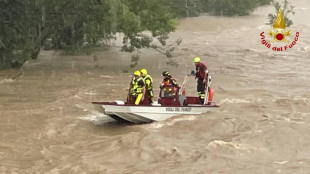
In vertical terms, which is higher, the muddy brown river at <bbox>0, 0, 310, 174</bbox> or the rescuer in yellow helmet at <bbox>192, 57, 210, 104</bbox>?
the rescuer in yellow helmet at <bbox>192, 57, 210, 104</bbox>

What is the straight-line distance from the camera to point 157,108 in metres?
15.5

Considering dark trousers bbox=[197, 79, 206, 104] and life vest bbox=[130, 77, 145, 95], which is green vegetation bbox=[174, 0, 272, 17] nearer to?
dark trousers bbox=[197, 79, 206, 104]

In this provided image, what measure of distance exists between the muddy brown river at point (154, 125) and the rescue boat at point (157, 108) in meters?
0.26

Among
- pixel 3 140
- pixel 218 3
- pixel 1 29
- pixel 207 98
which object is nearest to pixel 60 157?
pixel 3 140

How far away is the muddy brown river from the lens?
40.5ft

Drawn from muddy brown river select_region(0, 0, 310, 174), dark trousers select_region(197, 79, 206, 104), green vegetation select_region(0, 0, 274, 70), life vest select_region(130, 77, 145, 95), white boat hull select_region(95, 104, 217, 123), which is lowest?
muddy brown river select_region(0, 0, 310, 174)

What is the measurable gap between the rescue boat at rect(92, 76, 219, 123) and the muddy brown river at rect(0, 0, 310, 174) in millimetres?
257

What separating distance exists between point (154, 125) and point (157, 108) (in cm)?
63

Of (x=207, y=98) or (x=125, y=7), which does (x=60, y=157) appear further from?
(x=125, y=7)

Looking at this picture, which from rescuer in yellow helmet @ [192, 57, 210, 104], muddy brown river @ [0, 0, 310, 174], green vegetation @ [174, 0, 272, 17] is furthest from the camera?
green vegetation @ [174, 0, 272, 17]

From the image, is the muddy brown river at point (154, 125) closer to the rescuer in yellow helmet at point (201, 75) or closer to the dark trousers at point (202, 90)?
the dark trousers at point (202, 90)

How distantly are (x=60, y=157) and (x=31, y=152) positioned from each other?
0.98m

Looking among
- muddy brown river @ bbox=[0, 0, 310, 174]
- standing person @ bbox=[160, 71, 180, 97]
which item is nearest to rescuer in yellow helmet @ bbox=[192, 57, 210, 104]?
muddy brown river @ bbox=[0, 0, 310, 174]
